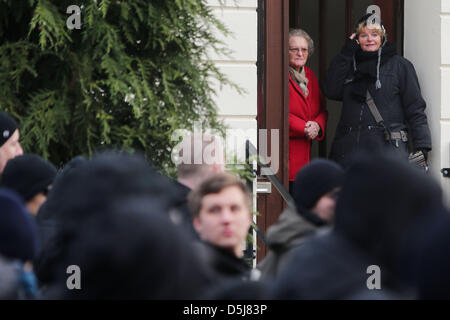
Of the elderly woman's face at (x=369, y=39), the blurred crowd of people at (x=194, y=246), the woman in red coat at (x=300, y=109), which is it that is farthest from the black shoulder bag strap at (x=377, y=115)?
the blurred crowd of people at (x=194, y=246)

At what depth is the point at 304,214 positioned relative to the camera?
350cm

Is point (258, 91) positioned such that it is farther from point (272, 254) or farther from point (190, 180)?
point (272, 254)

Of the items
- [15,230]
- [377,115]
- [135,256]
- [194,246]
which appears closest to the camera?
[135,256]

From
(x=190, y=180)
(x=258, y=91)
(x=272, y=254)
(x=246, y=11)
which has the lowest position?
(x=272, y=254)

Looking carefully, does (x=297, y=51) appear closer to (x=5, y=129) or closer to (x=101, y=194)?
(x=5, y=129)

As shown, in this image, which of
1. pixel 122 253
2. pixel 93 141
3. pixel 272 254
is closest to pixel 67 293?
pixel 122 253

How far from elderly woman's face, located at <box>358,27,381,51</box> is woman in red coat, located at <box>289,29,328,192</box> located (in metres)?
0.58

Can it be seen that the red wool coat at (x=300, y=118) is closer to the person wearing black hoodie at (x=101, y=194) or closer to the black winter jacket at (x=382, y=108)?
the black winter jacket at (x=382, y=108)

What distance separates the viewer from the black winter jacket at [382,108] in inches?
278

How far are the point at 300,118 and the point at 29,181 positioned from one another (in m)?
3.89

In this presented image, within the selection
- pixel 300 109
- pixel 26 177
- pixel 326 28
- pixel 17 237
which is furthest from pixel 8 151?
pixel 326 28

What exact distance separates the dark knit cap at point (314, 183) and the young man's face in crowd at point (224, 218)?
0.27 metres
